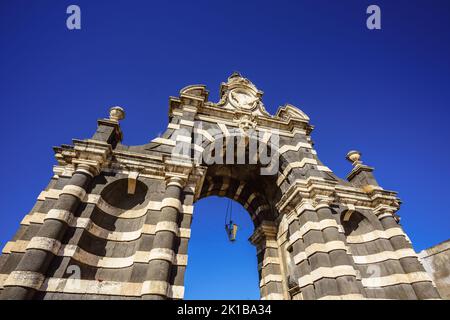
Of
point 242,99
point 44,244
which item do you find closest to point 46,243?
point 44,244

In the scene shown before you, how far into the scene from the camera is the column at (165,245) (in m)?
6.08

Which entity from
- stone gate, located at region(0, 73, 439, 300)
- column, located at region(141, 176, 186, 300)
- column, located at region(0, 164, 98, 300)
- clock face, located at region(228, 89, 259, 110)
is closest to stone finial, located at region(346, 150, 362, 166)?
stone gate, located at region(0, 73, 439, 300)

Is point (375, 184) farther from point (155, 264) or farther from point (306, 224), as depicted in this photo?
point (155, 264)

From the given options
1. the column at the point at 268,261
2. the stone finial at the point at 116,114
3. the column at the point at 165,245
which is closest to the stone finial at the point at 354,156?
the column at the point at 268,261

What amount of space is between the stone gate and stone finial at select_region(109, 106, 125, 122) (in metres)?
0.07

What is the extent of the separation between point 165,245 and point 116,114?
651cm

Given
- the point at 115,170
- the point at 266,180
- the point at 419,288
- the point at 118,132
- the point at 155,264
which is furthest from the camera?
the point at 266,180

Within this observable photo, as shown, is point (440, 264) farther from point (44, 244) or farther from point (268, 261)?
point (44, 244)

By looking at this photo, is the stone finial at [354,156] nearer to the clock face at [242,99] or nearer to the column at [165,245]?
the clock face at [242,99]

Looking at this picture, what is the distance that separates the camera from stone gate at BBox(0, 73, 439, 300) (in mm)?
6461

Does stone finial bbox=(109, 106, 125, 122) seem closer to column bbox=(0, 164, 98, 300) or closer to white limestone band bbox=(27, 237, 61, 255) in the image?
column bbox=(0, 164, 98, 300)
